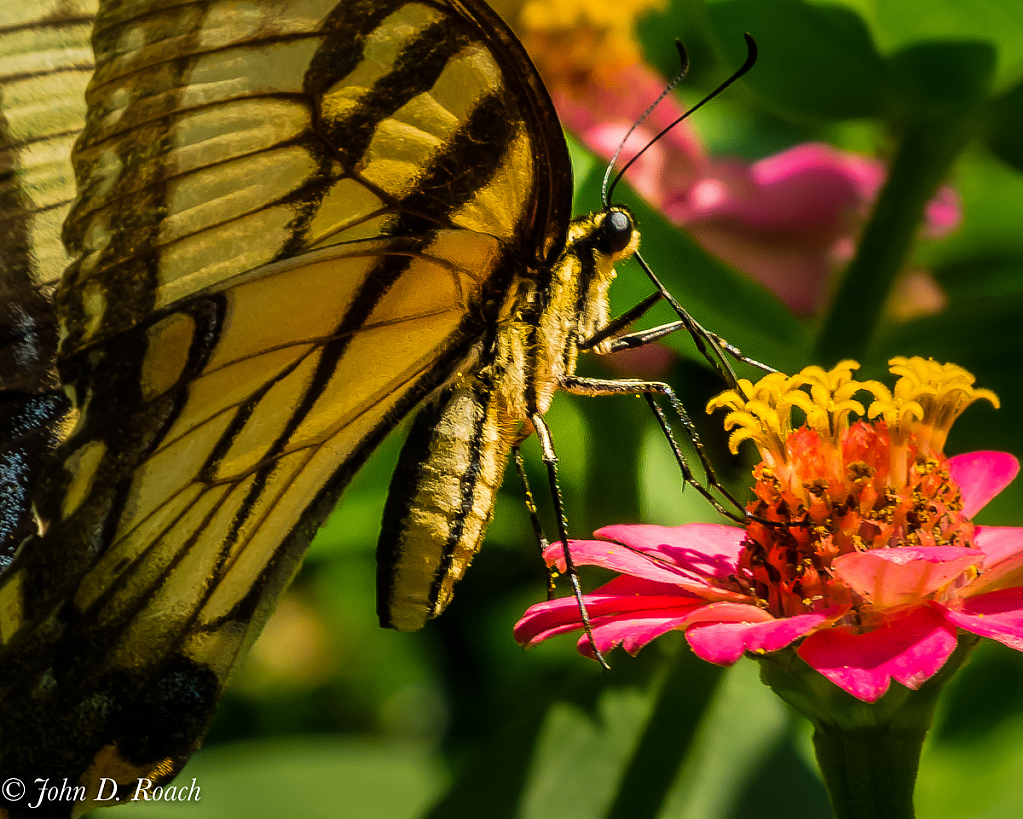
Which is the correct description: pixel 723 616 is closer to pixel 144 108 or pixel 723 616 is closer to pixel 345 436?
pixel 345 436

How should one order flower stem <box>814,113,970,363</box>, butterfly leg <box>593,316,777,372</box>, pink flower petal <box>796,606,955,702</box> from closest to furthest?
pink flower petal <box>796,606,955,702</box> → butterfly leg <box>593,316,777,372</box> → flower stem <box>814,113,970,363</box>

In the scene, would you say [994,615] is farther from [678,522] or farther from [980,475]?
[678,522]

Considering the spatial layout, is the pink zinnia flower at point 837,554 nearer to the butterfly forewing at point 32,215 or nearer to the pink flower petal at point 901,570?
the pink flower petal at point 901,570

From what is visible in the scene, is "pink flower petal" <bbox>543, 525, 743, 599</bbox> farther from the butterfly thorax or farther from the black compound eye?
the black compound eye

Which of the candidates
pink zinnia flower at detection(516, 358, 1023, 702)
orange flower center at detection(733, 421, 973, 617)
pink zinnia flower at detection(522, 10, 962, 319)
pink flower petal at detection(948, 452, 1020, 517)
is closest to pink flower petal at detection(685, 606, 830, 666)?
pink zinnia flower at detection(516, 358, 1023, 702)

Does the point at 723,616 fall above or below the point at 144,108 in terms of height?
below

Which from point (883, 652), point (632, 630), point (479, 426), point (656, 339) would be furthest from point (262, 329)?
point (883, 652)

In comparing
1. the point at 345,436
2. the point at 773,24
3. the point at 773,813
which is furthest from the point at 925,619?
the point at 773,24
